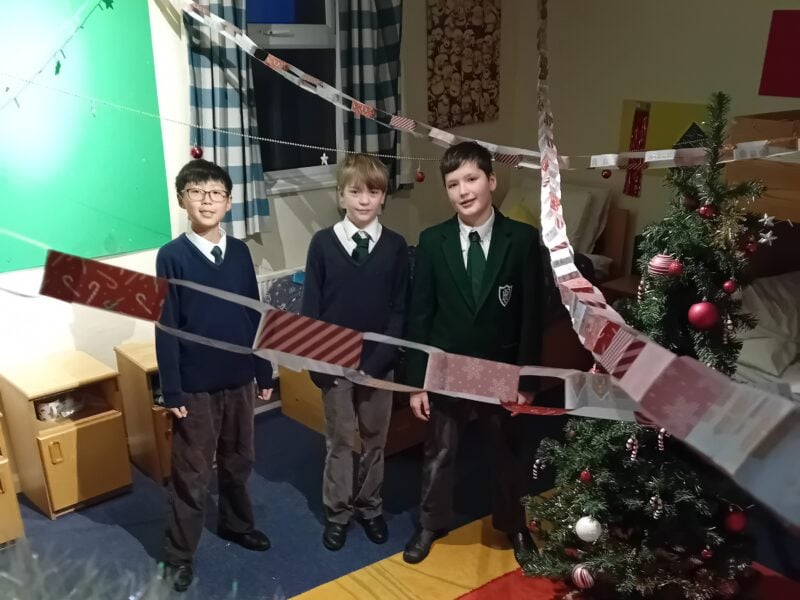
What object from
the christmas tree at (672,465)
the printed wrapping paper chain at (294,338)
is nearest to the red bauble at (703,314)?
the christmas tree at (672,465)

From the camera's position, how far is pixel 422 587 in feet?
7.48

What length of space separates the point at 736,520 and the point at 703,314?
0.63 metres

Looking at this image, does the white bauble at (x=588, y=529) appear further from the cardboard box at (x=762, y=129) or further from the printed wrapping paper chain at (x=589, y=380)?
the cardboard box at (x=762, y=129)

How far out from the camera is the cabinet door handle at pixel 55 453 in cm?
257

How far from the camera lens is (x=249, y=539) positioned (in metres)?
2.45

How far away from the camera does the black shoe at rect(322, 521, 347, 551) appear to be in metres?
2.45

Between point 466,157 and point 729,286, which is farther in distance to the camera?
point 466,157

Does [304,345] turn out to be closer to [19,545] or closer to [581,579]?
[581,579]

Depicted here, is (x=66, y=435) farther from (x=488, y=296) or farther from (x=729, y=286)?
(x=729, y=286)

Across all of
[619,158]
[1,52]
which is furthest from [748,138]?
[1,52]

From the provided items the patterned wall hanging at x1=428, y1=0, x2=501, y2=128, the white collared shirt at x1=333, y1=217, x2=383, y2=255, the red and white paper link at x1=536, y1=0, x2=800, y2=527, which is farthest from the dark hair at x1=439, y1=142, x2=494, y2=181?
the patterned wall hanging at x1=428, y1=0, x2=501, y2=128

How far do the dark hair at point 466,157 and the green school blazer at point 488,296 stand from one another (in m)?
0.17

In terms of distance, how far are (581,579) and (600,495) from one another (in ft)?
0.85

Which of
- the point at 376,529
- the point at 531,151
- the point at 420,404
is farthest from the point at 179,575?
the point at 531,151
